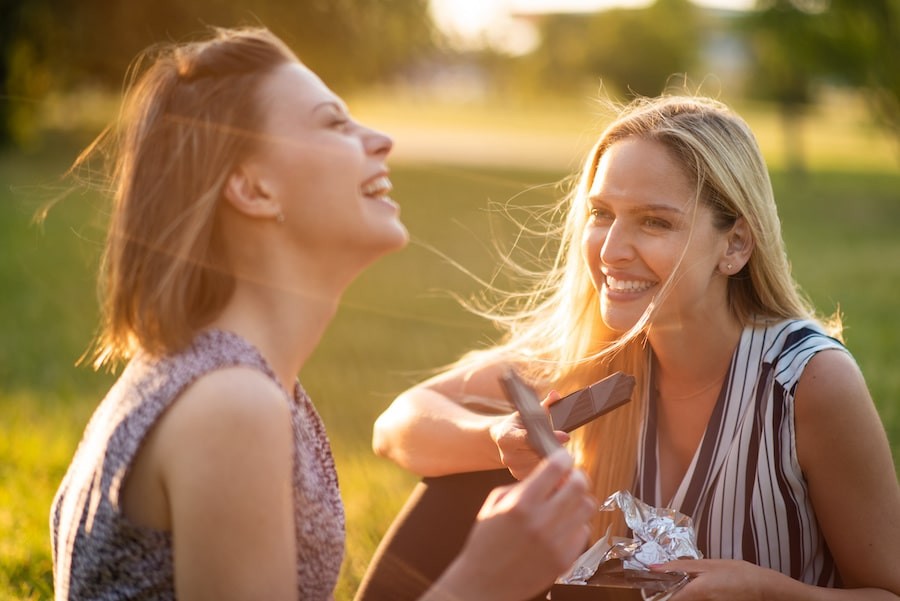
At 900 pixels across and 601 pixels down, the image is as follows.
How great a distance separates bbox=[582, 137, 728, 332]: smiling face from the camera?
3.08 meters

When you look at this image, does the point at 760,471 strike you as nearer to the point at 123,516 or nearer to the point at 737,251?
the point at 737,251

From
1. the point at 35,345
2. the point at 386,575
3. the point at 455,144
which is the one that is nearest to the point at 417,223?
the point at 35,345

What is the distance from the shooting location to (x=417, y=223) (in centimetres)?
1773

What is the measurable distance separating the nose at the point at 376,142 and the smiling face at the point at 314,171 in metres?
0.02

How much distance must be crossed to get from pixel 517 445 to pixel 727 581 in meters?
0.65

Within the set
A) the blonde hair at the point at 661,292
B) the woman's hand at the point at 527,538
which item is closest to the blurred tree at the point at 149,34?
the blonde hair at the point at 661,292

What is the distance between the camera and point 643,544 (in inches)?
108

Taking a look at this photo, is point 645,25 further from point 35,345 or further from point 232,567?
point 232,567

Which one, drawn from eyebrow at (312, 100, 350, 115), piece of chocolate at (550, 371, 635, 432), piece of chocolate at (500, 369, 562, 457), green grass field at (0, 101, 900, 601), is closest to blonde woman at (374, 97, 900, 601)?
piece of chocolate at (550, 371, 635, 432)

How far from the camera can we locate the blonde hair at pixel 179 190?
214 centimetres

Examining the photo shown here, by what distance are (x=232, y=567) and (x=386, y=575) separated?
61.2 inches

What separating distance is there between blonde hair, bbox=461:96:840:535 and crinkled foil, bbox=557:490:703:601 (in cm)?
46

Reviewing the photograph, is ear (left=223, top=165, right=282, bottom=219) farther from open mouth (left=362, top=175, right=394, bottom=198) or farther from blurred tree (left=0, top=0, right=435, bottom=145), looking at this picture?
blurred tree (left=0, top=0, right=435, bottom=145)

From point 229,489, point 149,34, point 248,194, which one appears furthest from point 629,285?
point 149,34
